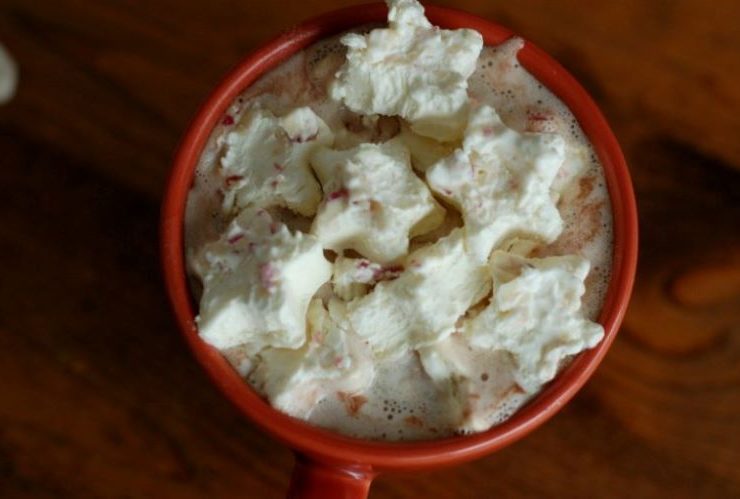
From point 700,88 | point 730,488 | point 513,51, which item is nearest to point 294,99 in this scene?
point 513,51

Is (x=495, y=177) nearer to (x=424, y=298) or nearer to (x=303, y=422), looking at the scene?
(x=424, y=298)

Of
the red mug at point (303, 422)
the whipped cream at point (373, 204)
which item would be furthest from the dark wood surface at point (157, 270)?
the whipped cream at point (373, 204)

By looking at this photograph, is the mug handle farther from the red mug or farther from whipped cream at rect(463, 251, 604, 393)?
whipped cream at rect(463, 251, 604, 393)

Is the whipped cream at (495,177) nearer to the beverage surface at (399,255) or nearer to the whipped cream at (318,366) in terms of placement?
the beverage surface at (399,255)

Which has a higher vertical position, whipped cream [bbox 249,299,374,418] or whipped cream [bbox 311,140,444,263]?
whipped cream [bbox 311,140,444,263]

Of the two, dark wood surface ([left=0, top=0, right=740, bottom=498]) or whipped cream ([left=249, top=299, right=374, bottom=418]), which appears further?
dark wood surface ([left=0, top=0, right=740, bottom=498])

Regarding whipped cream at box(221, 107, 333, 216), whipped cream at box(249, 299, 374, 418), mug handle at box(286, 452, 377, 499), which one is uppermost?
whipped cream at box(221, 107, 333, 216)

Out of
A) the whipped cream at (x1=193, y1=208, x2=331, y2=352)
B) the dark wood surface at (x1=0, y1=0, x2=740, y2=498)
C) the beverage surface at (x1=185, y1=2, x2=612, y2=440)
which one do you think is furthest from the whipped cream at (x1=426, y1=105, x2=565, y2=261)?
the dark wood surface at (x1=0, y1=0, x2=740, y2=498)

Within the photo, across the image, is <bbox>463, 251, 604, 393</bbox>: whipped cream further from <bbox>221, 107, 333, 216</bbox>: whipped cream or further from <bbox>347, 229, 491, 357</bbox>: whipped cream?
<bbox>221, 107, 333, 216</bbox>: whipped cream
